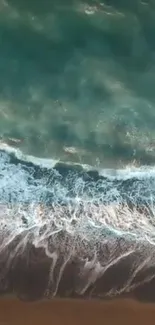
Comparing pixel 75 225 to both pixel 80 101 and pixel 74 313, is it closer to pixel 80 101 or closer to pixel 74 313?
pixel 74 313

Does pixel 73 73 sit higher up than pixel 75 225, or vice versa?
pixel 73 73

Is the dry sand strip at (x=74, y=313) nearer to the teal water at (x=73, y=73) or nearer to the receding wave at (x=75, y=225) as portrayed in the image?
the receding wave at (x=75, y=225)

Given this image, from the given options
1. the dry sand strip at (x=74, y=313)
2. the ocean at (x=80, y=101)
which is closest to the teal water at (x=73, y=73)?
the ocean at (x=80, y=101)

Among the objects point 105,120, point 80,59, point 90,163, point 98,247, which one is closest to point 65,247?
point 98,247

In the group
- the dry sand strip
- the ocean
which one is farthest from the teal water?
the dry sand strip

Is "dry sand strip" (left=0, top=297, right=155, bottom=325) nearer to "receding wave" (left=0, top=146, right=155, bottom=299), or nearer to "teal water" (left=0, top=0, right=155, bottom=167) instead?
"receding wave" (left=0, top=146, right=155, bottom=299)

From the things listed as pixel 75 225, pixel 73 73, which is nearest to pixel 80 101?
pixel 73 73

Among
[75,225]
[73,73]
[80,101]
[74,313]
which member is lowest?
[74,313]
